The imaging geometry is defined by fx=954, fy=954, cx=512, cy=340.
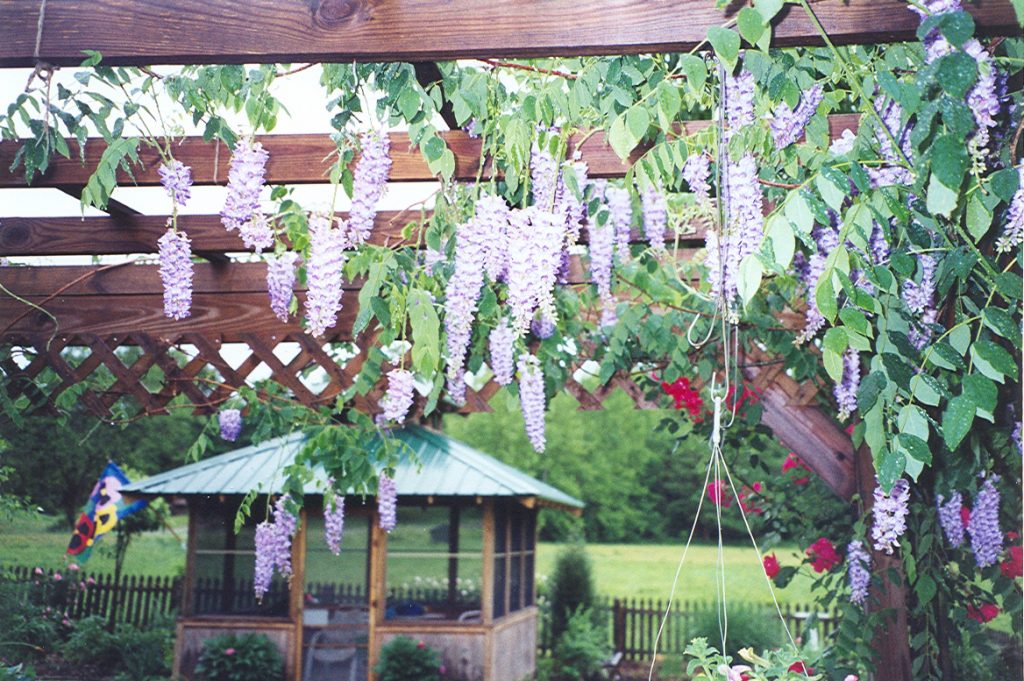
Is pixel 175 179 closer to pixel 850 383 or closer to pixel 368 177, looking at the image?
pixel 368 177

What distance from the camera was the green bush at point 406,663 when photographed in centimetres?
796

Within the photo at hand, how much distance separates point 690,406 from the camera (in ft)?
13.5

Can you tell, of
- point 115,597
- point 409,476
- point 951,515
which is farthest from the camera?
point 115,597

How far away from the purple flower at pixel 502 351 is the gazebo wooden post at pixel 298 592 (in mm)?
5078

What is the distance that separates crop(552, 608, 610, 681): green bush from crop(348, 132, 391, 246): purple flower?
8.27m


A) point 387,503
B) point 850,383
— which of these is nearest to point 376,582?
point 387,503

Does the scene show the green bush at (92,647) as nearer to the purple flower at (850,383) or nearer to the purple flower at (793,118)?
the purple flower at (850,383)

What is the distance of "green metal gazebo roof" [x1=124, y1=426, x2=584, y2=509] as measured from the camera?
8508 mm

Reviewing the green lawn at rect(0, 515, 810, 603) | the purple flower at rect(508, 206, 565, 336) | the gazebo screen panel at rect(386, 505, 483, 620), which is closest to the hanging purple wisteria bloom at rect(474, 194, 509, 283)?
the purple flower at rect(508, 206, 565, 336)

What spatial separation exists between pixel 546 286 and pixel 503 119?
425 millimetres

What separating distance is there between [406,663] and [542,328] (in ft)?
Result: 16.1

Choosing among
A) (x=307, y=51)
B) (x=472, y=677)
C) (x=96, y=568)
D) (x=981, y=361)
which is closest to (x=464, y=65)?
(x=307, y=51)

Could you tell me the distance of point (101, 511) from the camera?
9391 millimetres

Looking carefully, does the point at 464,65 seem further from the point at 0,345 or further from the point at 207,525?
the point at 207,525
